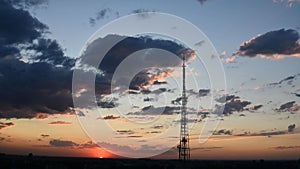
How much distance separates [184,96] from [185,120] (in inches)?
163

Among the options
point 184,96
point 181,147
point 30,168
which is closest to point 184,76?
point 184,96

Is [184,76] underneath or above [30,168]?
above

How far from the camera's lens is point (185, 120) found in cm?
6900

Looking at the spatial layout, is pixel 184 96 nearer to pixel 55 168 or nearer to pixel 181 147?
pixel 181 147

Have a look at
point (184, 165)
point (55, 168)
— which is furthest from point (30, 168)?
point (184, 165)

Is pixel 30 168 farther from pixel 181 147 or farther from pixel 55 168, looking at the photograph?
pixel 181 147

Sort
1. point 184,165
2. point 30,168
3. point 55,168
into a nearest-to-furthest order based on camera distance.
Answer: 1. point 184,165
2. point 55,168
3. point 30,168

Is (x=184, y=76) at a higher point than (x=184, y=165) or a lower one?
higher

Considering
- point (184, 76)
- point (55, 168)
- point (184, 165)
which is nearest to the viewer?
point (184, 76)

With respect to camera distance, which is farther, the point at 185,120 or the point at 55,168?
the point at 55,168

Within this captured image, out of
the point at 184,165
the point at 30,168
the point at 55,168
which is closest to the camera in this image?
the point at 184,165

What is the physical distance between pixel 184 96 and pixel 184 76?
3431 mm

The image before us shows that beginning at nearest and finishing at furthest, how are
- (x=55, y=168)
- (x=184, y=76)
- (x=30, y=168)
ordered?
(x=184, y=76) < (x=55, y=168) < (x=30, y=168)

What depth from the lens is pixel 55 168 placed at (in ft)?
411
